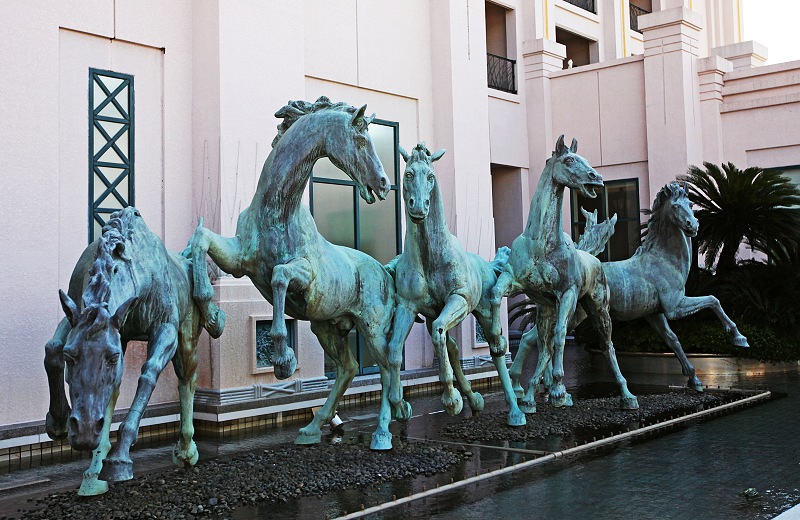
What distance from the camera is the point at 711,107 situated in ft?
58.6

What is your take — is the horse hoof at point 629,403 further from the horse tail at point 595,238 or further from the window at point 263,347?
the window at point 263,347

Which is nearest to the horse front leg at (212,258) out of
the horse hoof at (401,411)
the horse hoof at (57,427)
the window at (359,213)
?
the horse hoof at (57,427)

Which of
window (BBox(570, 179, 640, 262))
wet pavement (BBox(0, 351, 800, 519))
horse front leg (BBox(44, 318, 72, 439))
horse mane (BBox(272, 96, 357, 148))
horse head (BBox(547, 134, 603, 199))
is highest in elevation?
window (BBox(570, 179, 640, 262))

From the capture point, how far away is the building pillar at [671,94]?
Answer: 17.4 m

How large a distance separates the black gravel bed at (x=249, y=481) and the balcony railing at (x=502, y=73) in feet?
46.8

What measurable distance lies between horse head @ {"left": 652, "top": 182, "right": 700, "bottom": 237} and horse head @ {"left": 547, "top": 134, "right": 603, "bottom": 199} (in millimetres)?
2149

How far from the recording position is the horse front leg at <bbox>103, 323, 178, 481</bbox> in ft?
15.6

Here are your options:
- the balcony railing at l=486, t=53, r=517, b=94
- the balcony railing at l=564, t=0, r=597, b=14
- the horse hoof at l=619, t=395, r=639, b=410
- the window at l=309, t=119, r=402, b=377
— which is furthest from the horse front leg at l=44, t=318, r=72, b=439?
the balcony railing at l=564, t=0, r=597, b=14

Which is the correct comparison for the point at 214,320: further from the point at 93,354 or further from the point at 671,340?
the point at 671,340

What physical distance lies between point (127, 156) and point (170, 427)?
2753 millimetres

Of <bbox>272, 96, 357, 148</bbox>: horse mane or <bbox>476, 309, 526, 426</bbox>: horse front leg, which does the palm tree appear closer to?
<bbox>476, 309, 526, 426</bbox>: horse front leg

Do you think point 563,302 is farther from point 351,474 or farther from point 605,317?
point 351,474

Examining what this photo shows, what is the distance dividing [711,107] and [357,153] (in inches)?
573

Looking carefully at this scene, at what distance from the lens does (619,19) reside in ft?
76.9
